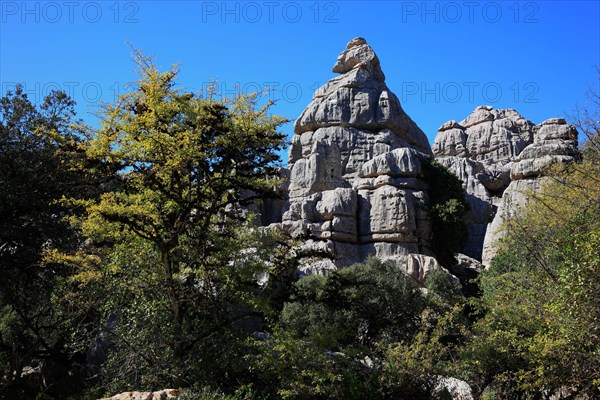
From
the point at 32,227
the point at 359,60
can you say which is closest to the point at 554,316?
the point at 32,227

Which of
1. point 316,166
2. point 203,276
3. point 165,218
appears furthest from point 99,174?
point 316,166

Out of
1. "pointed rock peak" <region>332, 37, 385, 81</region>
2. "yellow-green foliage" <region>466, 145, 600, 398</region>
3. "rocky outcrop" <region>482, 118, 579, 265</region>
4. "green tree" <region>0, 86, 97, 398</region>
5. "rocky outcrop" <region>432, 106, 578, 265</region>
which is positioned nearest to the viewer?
"yellow-green foliage" <region>466, 145, 600, 398</region>

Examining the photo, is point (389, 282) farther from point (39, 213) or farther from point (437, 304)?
point (39, 213)

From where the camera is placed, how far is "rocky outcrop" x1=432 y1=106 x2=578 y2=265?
34.0 meters

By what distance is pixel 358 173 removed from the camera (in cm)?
3703

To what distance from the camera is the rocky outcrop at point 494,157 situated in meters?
34.0

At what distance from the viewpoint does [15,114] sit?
16.9 metres

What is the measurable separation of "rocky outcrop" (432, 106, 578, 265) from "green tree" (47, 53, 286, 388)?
1859 centimetres

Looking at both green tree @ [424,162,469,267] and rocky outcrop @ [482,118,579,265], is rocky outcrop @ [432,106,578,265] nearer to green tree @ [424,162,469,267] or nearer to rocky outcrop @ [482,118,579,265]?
rocky outcrop @ [482,118,579,265]

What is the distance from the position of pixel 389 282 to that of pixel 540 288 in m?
9.48

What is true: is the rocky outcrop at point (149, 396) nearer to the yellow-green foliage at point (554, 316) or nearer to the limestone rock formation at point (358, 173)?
the yellow-green foliage at point (554, 316)

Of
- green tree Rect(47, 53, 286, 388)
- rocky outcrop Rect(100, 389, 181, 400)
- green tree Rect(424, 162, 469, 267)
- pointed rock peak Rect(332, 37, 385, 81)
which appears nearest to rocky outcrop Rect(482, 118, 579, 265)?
green tree Rect(424, 162, 469, 267)

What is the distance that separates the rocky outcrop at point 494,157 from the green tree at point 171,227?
18.6 meters

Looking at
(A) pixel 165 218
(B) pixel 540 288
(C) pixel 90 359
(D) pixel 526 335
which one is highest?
(A) pixel 165 218
